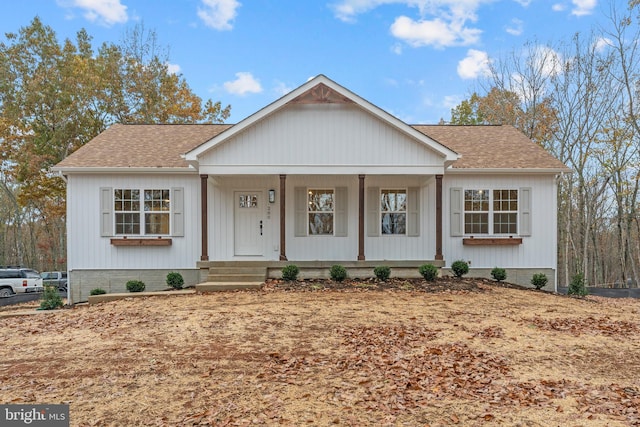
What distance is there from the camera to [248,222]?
1208cm

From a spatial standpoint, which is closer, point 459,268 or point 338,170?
point 338,170

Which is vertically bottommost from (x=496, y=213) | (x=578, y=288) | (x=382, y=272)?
(x=578, y=288)

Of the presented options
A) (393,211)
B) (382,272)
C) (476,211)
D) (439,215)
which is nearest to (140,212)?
(382,272)

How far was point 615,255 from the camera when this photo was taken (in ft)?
92.4

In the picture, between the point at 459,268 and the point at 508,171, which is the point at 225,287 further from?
the point at 508,171

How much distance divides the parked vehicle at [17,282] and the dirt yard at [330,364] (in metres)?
12.7

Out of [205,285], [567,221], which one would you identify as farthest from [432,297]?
[567,221]

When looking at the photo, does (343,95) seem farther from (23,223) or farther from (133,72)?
(23,223)

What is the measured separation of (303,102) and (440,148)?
398 cm

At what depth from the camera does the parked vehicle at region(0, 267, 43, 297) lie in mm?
18453

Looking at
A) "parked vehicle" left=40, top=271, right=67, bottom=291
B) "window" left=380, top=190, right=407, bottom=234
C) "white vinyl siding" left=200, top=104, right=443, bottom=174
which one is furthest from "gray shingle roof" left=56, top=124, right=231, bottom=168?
"parked vehicle" left=40, top=271, right=67, bottom=291

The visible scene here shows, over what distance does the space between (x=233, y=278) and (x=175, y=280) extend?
5.68 ft

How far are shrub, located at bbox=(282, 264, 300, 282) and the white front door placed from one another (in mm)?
1779

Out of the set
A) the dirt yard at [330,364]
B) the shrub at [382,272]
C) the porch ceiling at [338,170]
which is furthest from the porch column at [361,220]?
the dirt yard at [330,364]
